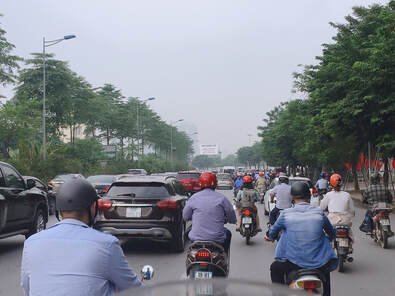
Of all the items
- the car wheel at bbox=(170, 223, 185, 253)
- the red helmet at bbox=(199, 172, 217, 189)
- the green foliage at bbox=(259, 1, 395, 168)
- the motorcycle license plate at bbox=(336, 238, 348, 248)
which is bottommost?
the car wheel at bbox=(170, 223, 185, 253)

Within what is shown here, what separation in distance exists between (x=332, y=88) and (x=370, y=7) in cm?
578

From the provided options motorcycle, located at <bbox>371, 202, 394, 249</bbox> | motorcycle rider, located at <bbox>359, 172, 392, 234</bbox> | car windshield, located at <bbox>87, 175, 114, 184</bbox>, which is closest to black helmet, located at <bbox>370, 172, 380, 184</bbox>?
motorcycle rider, located at <bbox>359, 172, 392, 234</bbox>

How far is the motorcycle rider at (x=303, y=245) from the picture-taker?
4.66 metres

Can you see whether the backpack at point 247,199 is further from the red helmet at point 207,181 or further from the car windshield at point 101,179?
the car windshield at point 101,179

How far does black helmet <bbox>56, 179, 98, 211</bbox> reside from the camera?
2750mm

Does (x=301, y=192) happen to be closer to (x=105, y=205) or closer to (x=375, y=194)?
(x=105, y=205)

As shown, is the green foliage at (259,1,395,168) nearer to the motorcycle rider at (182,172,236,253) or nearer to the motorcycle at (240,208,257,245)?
the motorcycle at (240,208,257,245)

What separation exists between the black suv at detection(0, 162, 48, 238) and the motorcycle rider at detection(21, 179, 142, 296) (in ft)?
25.0

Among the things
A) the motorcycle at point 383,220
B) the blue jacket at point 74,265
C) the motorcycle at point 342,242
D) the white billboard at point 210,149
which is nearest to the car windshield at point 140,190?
the motorcycle at point 342,242

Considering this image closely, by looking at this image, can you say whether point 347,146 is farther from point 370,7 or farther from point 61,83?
point 61,83

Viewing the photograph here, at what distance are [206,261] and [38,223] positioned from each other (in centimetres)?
750

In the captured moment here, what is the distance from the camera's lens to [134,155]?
225 feet

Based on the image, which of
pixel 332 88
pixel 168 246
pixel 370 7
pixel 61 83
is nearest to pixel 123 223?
pixel 168 246

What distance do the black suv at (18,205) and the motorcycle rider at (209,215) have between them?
5.36m
